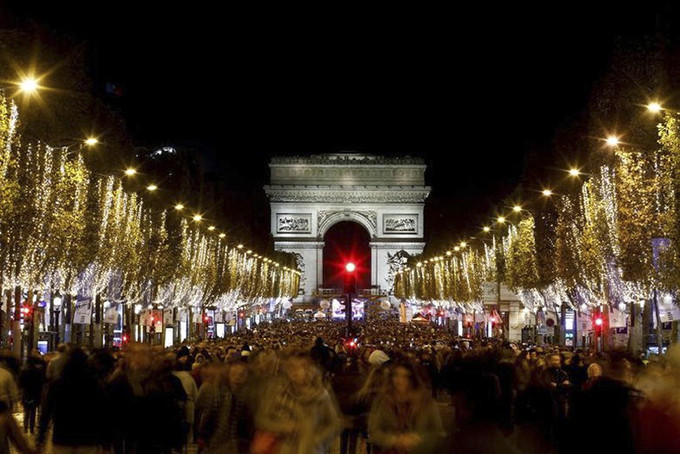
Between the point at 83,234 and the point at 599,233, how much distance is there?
17885 millimetres

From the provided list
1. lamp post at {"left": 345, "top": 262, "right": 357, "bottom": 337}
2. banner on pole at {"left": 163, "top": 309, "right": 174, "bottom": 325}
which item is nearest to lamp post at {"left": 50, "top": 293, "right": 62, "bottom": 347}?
banner on pole at {"left": 163, "top": 309, "right": 174, "bottom": 325}

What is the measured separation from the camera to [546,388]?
630 inches

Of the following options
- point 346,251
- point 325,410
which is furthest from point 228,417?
point 346,251

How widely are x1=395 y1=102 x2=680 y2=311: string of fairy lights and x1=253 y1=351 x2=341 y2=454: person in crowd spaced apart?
19.5 metres

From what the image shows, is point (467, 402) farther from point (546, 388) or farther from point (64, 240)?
point (64, 240)

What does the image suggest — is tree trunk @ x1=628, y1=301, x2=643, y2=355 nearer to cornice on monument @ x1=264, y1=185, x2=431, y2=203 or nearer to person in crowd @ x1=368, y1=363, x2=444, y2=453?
person in crowd @ x1=368, y1=363, x2=444, y2=453

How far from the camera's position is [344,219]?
15850 cm

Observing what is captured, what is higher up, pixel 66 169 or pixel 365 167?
pixel 365 167

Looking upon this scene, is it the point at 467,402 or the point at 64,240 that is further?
the point at 64,240

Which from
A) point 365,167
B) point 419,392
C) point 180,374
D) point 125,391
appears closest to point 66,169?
point 180,374

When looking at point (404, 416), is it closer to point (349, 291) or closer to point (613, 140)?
point (613, 140)

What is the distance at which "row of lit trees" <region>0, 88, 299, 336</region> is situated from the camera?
111 ft

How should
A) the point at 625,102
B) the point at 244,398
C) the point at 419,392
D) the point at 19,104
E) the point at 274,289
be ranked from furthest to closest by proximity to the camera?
the point at 274,289, the point at 625,102, the point at 19,104, the point at 244,398, the point at 419,392

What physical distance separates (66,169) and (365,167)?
397 ft
